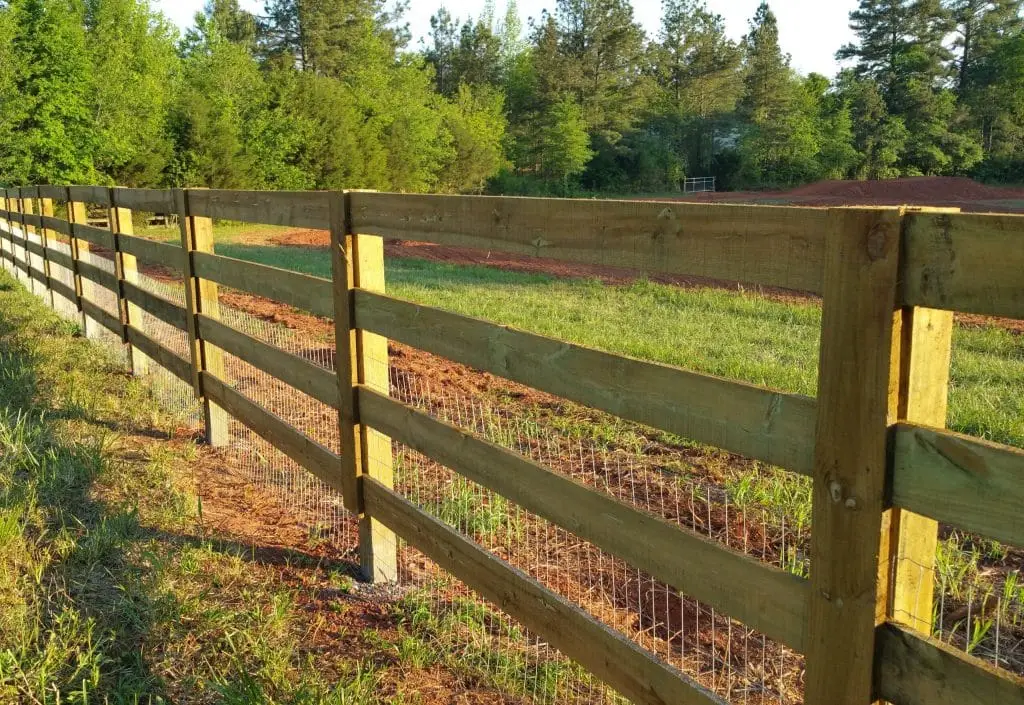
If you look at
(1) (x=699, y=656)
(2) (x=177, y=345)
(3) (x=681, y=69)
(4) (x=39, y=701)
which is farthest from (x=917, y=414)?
(3) (x=681, y=69)

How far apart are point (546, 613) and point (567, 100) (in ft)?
198

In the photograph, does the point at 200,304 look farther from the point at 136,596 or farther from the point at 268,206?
the point at 136,596

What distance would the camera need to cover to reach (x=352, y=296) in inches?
140

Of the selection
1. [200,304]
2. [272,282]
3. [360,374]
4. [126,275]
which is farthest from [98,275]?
[360,374]

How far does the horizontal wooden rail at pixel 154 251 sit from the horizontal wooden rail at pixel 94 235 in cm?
34

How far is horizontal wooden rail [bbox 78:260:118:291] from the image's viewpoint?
714cm

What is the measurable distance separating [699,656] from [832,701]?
1.25 meters

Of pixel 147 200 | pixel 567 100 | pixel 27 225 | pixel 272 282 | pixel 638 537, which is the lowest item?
pixel 638 537

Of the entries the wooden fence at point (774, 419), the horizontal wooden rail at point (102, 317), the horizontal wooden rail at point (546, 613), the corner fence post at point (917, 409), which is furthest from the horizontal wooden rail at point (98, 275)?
the corner fence post at point (917, 409)

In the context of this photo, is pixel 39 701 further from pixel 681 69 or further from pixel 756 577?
pixel 681 69

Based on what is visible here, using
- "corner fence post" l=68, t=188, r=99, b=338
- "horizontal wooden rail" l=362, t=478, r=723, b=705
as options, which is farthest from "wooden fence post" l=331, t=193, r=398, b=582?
"corner fence post" l=68, t=188, r=99, b=338

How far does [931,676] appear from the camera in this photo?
5.18 ft

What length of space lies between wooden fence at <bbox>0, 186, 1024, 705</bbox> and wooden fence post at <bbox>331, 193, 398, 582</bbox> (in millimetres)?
13

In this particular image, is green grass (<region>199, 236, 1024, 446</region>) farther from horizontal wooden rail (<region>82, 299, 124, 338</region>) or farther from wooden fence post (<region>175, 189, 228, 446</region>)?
horizontal wooden rail (<region>82, 299, 124, 338</region>)
